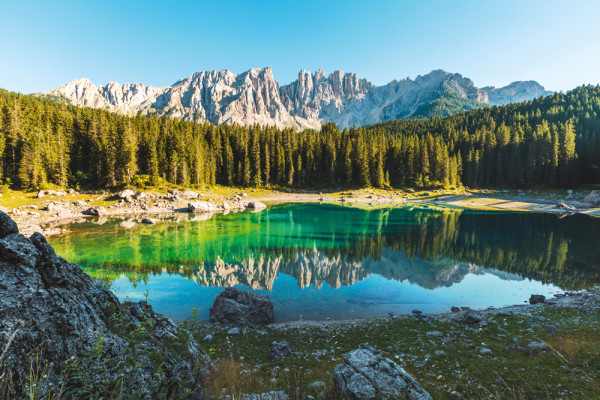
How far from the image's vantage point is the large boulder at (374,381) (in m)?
5.37

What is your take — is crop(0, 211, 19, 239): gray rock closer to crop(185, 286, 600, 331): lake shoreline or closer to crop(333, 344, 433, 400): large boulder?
crop(333, 344, 433, 400): large boulder

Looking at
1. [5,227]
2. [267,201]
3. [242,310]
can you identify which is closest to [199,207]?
[267,201]

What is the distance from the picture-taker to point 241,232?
40219mm

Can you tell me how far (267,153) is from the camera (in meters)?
103

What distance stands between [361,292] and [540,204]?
79286mm

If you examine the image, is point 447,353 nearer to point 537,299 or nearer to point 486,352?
point 486,352

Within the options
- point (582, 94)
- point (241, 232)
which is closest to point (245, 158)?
point (241, 232)

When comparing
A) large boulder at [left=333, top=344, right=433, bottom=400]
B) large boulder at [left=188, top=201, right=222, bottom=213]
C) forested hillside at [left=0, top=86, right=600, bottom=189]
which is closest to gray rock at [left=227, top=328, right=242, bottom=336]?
large boulder at [left=333, top=344, right=433, bottom=400]

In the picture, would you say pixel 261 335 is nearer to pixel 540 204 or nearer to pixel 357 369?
pixel 357 369

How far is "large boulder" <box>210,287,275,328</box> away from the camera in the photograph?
14289 millimetres

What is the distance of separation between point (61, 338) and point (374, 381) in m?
5.90

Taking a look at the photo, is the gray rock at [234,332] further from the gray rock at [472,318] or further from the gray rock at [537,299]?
the gray rock at [537,299]

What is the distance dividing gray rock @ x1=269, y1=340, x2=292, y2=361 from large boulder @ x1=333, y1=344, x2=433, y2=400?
14.8ft

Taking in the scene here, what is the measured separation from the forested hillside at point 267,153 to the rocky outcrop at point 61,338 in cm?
7848
